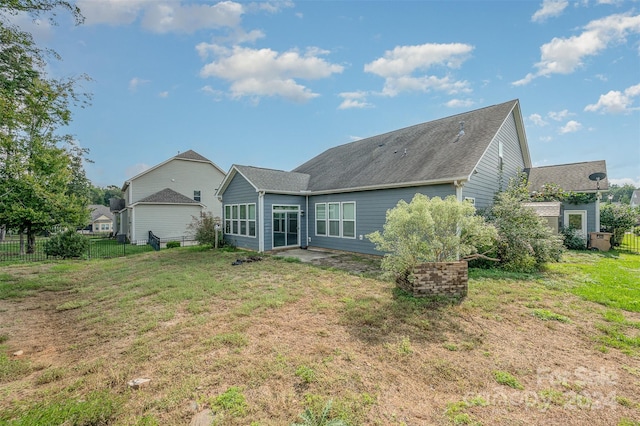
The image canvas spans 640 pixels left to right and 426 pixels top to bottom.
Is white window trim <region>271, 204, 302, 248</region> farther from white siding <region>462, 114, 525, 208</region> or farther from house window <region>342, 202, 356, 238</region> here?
white siding <region>462, 114, 525, 208</region>

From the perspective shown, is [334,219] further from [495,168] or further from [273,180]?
[495,168]

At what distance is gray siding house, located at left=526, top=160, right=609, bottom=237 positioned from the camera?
521 inches

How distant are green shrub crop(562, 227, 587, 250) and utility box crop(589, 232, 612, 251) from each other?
264mm

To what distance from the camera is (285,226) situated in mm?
13609

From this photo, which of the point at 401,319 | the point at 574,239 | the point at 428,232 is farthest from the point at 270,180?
the point at 574,239

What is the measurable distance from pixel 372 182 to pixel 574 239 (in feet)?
36.8

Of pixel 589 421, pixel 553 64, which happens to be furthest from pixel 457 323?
pixel 553 64

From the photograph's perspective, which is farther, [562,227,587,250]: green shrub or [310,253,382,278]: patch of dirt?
[562,227,587,250]: green shrub

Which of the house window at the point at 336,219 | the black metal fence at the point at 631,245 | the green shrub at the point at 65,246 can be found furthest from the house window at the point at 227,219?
the black metal fence at the point at 631,245

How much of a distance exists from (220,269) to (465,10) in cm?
1353

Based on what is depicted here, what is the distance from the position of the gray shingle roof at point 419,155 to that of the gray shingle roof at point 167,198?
1257 cm

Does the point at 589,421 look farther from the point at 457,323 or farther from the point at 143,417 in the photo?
the point at 143,417

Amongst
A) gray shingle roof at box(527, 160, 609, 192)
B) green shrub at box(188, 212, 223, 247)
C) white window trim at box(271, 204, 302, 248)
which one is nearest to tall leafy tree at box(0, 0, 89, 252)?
green shrub at box(188, 212, 223, 247)

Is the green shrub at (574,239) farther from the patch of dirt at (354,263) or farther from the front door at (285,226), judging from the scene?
the front door at (285,226)
